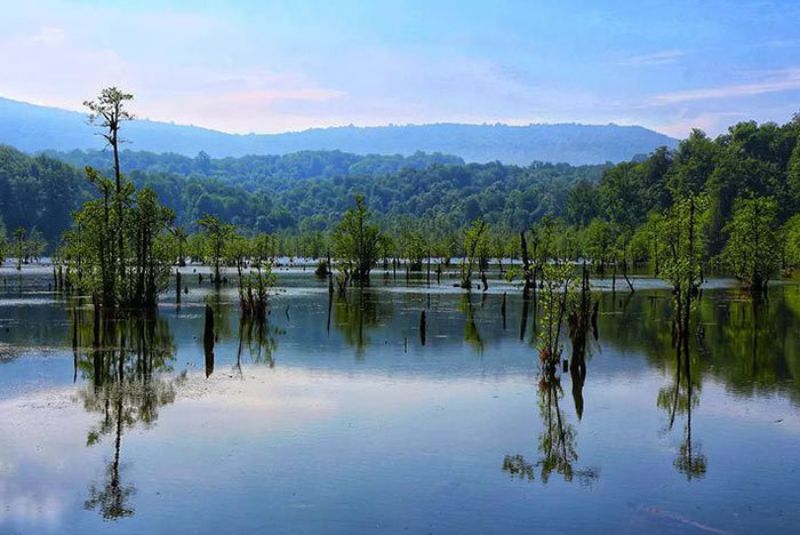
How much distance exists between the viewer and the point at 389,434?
25219 mm

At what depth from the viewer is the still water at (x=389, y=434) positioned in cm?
1858

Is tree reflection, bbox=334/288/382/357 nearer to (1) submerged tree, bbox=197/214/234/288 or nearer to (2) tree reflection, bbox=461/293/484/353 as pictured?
(2) tree reflection, bbox=461/293/484/353

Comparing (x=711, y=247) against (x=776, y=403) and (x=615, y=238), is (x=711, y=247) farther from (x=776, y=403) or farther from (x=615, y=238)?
(x=776, y=403)

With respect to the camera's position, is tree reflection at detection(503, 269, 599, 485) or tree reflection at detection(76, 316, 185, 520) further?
tree reflection at detection(503, 269, 599, 485)

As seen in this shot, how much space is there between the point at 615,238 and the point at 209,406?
518ft

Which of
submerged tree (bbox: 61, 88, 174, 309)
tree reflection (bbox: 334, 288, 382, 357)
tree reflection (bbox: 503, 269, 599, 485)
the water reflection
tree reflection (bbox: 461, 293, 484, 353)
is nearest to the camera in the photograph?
tree reflection (bbox: 503, 269, 599, 485)

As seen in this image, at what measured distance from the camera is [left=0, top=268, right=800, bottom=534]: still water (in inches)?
731

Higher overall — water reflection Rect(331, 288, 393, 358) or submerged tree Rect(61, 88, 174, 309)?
submerged tree Rect(61, 88, 174, 309)

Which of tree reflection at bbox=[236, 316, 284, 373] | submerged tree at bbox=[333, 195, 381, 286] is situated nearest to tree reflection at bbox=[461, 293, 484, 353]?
tree reflection at bbox=[236, 316, 284, 373]

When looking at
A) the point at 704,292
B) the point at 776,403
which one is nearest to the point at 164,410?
the point at 776,403

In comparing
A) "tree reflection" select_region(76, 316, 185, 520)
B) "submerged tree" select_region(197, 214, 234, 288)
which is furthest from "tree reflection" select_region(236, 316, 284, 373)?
"submerged tree" select_region(197, 214, 234, 288)

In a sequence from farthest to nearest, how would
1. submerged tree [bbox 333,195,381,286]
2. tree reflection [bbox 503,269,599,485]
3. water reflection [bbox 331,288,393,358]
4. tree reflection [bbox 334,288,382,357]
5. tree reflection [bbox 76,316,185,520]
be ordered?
submerged tree [bbox 333,195,381,286] → water reflection [bbox 331,288,393,358] → tree reflection [bbox 334,288,382,357] → tree reflection [bbox 503,269,599,485] → tree reflection [bbox 76,316,185,520]

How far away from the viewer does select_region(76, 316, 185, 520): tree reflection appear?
1973cm

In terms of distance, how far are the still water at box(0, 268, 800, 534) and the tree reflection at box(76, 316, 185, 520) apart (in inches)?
4.3
